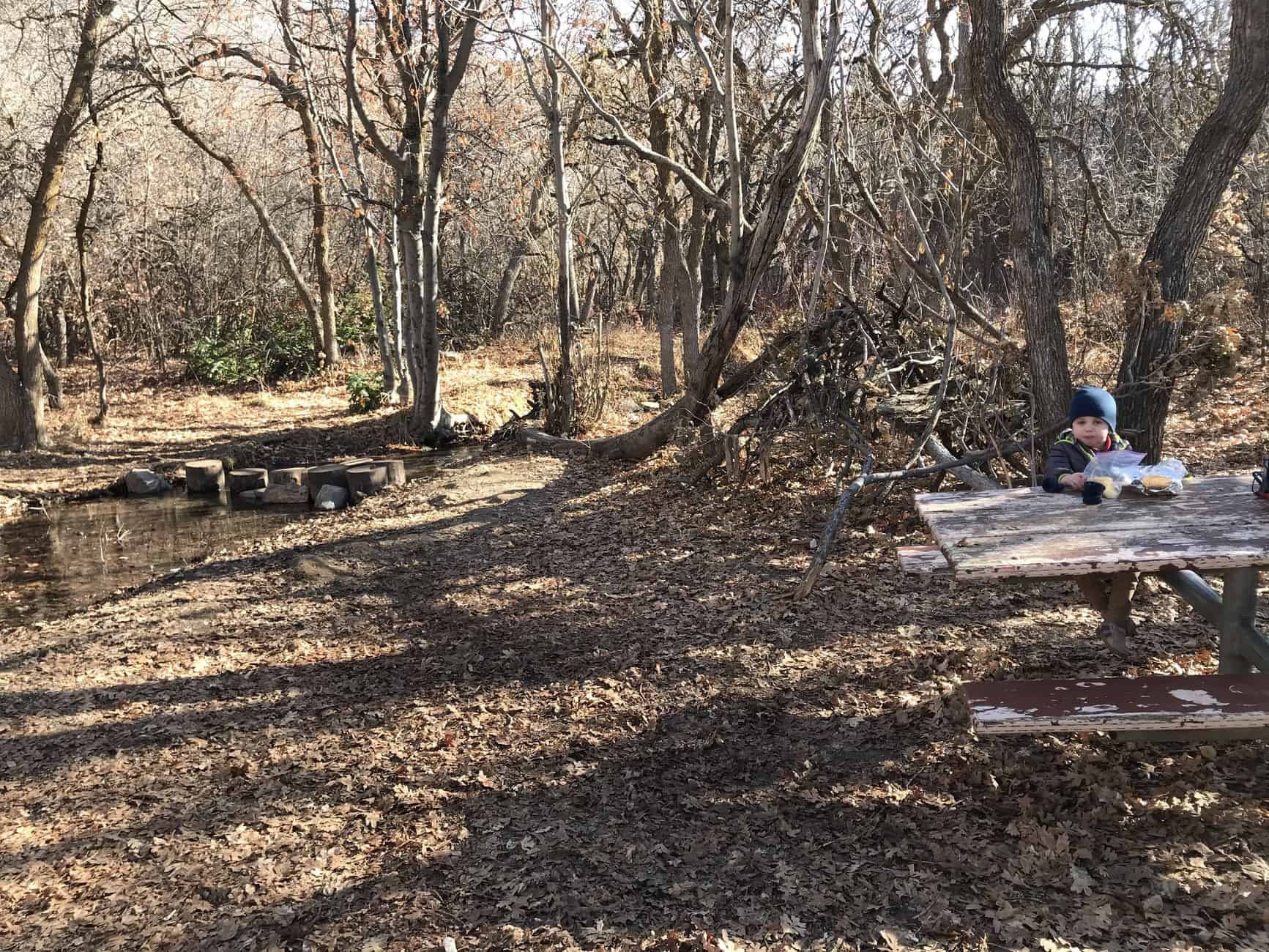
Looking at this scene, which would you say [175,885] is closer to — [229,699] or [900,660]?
[229,699]

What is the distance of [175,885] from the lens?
3398 mm

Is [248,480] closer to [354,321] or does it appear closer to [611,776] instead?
[611,776]

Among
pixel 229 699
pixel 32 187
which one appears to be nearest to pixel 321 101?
pixel 32 187

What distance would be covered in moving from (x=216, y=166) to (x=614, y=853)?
70.5 feet

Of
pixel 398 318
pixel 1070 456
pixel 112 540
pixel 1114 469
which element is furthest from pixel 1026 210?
pixel 398 318

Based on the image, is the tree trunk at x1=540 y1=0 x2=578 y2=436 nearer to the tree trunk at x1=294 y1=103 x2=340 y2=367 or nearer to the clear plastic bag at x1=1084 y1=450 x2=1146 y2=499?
the tree trunk at x1=294 y1=103 x2=340 y2=367

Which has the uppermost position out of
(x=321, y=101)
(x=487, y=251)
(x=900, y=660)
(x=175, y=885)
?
(x=321, y=101)

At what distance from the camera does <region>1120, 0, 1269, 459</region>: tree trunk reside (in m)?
4.84

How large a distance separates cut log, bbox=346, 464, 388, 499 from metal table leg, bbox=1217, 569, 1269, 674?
8821mm

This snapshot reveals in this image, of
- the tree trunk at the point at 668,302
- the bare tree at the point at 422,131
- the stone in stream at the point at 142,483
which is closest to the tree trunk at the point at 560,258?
the bare tree at the point at 422,131

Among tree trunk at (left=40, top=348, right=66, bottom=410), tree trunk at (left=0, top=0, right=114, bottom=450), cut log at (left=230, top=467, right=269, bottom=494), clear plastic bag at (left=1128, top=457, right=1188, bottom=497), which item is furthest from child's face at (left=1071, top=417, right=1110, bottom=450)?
tree trunk at (left=40, top=348, right=66, bottom=410)

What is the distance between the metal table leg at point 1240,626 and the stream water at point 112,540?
7657 millimetres

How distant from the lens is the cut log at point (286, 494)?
1119 centimetres

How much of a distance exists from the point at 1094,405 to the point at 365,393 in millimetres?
13539
